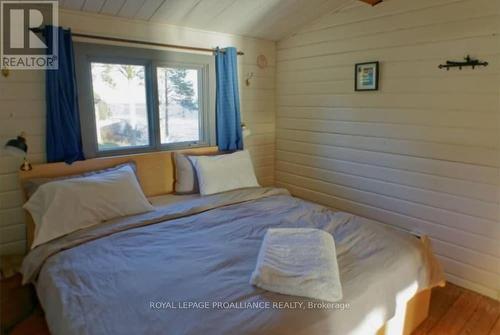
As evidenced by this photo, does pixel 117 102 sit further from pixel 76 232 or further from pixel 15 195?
pixel 76 232

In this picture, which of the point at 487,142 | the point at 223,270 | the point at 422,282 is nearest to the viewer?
the point at 223,270

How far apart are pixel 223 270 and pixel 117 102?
1851 mm

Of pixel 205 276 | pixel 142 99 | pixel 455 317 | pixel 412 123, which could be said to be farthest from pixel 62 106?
pixel 455 317

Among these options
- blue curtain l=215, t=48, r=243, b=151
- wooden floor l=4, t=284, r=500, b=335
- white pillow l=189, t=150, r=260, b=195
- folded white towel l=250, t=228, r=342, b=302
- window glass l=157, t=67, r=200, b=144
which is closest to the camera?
folded white towel l=250, t=228, r=342, b=302

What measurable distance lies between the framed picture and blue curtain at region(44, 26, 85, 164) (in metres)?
2.30

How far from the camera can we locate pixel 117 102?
2818 millimetres

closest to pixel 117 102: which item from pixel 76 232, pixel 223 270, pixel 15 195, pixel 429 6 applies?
pixel 15 195

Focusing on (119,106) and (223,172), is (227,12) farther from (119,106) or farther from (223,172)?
(223,172)

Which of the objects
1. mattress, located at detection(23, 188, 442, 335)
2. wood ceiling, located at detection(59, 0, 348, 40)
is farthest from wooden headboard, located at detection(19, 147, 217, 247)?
wood ceiling, located at detection(59, 0, 348, 40)

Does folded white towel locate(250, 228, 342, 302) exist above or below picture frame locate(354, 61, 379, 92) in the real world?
below

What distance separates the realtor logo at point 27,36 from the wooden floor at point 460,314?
3.03 meters

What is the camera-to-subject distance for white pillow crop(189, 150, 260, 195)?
2.85 meters

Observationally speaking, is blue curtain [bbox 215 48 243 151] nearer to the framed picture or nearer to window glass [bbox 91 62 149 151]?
window glass [bbox 91 62 149 151]

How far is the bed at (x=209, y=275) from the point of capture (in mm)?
1318
